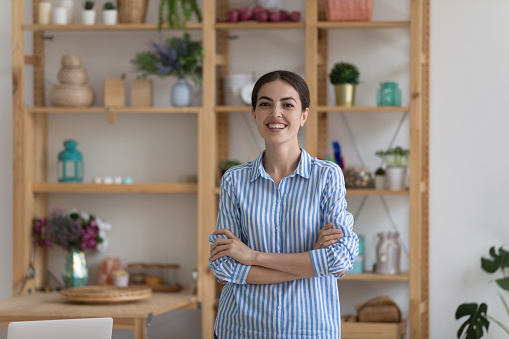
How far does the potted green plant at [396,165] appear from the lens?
3.73 m

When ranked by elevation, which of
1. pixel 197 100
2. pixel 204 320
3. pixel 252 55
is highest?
pixel 252 55

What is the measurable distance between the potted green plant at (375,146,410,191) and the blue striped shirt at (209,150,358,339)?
1.99 m

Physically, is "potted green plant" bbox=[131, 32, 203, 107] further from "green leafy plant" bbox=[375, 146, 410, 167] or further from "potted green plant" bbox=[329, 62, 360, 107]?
"green leafy plant" bbox=[375, 146, 410, 167]

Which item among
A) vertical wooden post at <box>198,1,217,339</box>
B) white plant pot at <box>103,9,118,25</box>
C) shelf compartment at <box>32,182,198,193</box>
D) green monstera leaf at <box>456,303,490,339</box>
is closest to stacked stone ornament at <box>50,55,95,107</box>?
white plant pot at <box>103,9,118,25</box>

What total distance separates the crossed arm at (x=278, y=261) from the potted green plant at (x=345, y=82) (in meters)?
2.10

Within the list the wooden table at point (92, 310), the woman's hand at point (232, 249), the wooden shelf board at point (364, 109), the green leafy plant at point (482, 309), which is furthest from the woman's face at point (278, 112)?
the green leafy plant at point (482, 309)

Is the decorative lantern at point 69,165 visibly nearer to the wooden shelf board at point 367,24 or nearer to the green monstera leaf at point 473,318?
the wooden shelf board at point 367,24

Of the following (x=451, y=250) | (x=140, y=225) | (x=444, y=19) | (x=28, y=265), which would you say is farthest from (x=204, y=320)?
(x=444, y=19)

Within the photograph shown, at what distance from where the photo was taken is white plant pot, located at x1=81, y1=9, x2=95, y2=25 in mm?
3926

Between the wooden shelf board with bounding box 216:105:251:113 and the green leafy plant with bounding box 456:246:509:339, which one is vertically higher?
the wooden shelf board with bounding box 216:105:251:113

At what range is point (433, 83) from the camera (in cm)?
396

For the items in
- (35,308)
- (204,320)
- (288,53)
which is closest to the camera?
(35,308)

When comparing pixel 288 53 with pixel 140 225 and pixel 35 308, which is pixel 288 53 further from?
pixel 35 308

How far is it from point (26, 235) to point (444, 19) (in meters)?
2.57
